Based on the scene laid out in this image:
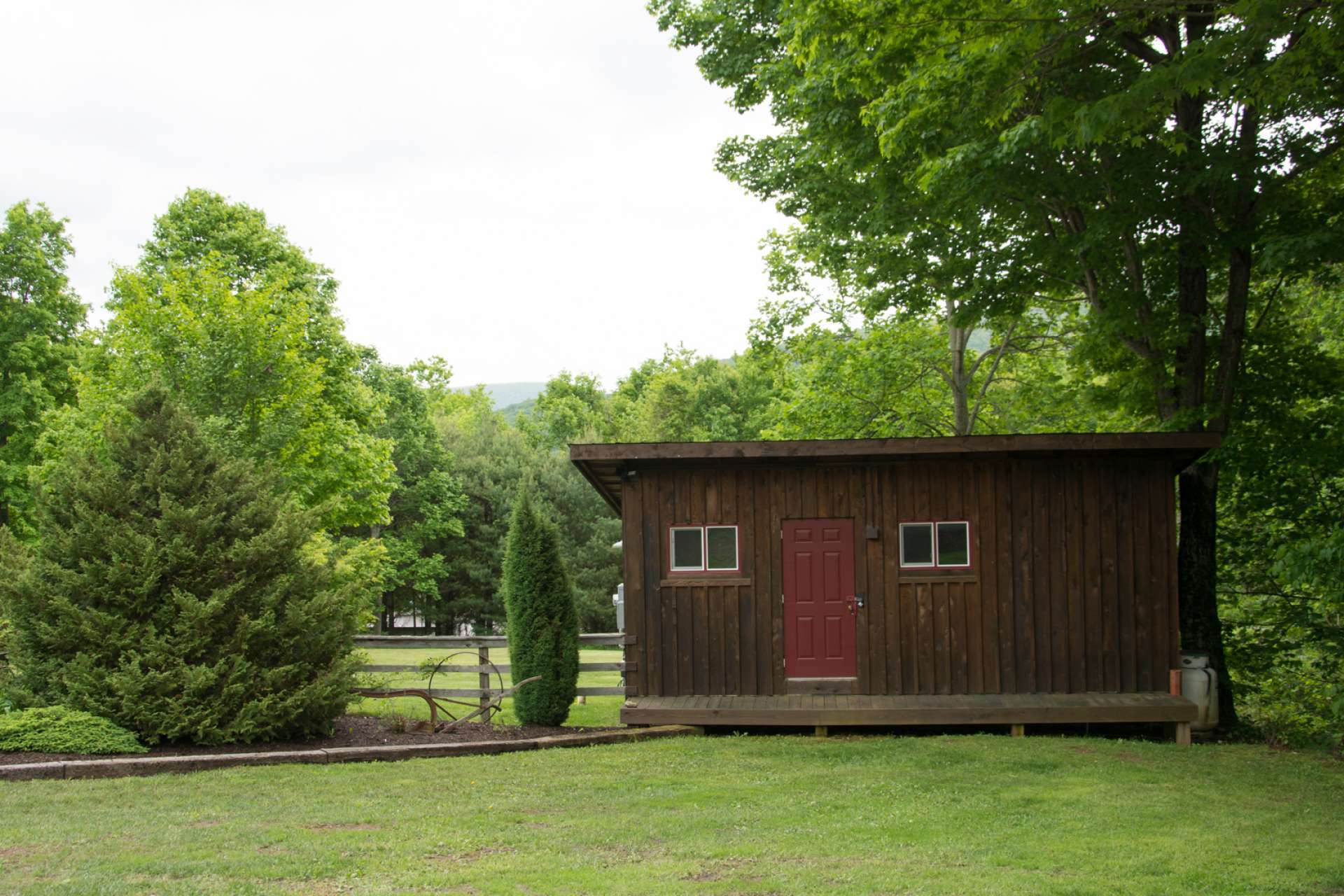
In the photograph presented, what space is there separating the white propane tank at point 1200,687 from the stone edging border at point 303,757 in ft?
18.5

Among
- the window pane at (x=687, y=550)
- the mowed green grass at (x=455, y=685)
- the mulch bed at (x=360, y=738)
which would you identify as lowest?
the mowed green grass at (x=455, y=685)

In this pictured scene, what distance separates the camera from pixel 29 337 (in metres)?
28.0

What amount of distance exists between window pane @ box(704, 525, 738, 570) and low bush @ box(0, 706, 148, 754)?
246 inches

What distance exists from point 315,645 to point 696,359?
50.5m

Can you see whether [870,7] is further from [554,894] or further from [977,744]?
[554,894]

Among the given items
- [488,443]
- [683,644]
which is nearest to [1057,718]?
[683,644]

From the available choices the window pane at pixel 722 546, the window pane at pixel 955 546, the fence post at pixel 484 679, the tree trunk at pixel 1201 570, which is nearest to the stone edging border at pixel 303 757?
the fence post at pixel 484 679

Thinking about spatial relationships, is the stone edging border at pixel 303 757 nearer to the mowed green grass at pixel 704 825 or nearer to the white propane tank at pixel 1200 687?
the mowed green grass at pixel 704 825

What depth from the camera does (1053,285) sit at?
17.2 m

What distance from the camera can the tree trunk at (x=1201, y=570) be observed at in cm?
1381

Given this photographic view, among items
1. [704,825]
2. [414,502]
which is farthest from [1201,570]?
[414,502]

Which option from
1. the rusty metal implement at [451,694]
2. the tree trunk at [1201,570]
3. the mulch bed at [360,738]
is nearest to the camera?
the mulch bed at [360,738]

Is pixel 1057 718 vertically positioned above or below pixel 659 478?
below

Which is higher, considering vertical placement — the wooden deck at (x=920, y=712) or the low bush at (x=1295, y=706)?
the wooden deck at (x=920, y=712)
